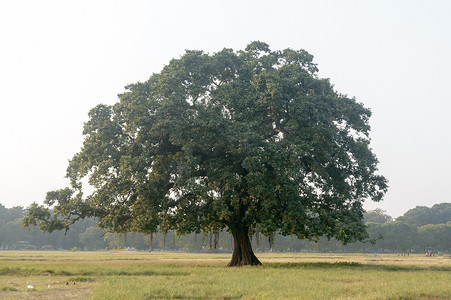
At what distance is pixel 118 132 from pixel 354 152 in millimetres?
18605

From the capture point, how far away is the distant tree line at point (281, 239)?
120m

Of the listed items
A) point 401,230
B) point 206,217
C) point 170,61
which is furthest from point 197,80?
point 401,230

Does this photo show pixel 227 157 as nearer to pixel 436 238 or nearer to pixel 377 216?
pixel 436 238

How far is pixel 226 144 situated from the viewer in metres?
31.3

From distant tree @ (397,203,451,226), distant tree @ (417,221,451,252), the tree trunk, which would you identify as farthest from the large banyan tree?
distant tree @ (397,203,451,226)

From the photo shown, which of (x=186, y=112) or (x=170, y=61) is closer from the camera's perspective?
(x=186, y=112)

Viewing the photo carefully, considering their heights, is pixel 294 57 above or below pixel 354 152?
above

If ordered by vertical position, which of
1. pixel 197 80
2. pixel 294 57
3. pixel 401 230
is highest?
pixel 294 57

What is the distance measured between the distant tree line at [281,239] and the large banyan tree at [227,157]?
69.3 m

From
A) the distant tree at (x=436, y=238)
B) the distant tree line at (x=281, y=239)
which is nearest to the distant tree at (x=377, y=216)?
the distant tree line at (x=281, y=239)

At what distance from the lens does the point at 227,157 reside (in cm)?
3241

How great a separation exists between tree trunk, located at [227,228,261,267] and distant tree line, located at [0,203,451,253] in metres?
66.5

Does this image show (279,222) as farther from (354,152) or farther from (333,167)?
(354,152)

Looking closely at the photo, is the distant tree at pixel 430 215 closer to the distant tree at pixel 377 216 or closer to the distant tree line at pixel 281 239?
the distant tree line at pixel 281 239
